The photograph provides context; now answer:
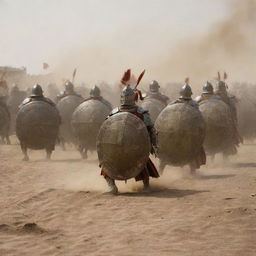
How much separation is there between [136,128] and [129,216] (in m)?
2.01

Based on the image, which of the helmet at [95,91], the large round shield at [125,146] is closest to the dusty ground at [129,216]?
the large round shield at [125,146]

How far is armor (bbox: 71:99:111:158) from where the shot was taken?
1478 centimetres

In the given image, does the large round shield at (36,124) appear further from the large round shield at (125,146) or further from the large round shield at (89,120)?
the large round shield at (125,146)

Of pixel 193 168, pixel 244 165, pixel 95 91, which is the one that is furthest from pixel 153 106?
pixel 193 168

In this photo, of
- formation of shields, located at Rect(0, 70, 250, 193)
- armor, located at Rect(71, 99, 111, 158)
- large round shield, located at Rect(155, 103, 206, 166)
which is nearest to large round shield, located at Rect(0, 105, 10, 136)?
formation of shields, located at Rect(0, 70, 250, 193)

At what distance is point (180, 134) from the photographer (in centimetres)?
1133

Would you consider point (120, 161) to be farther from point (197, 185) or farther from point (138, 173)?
point (197, 185)

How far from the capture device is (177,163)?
11.5 metres

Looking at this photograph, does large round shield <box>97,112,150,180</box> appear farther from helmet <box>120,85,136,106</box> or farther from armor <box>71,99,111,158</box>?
armor <box>71,99,111,158</box>

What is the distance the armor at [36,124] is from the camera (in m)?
14.7

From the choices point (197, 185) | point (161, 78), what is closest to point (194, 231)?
point (197, 185)

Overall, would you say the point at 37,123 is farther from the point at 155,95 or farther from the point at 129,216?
the point at 129,216

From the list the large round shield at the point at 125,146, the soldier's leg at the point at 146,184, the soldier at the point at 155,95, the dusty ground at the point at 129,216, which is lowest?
the dusty ground at the point at 129,216

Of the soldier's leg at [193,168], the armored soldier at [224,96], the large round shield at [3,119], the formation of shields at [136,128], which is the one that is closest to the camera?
the formation of shields at [136,128]
